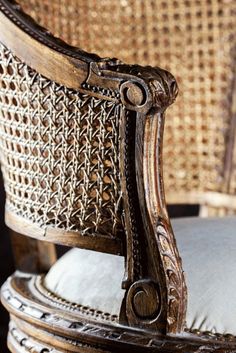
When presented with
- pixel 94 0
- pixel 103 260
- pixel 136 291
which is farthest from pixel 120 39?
pixel 136 291

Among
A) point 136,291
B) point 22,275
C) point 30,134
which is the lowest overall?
point 22,275

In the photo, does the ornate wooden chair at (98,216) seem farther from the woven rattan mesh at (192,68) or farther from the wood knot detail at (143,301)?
the woven rattan mesh at (192,68)

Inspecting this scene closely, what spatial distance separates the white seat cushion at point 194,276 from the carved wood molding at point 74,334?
2 cm

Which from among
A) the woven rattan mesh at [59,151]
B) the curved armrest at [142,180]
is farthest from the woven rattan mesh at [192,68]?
the curved armrest at [142,180]

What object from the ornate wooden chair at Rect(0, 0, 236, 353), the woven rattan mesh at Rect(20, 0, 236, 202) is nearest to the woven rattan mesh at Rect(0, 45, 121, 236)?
the ornate wooden chair at Rect(0, 0, 236, 353)

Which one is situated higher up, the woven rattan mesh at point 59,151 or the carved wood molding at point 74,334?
the woven rattan mesh at point 59,151

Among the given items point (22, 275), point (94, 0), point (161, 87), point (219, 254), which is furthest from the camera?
point (94, 0)

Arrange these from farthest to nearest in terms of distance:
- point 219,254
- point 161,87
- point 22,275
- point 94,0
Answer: point 94,0
point 22,275
point 219,254
point 161,87

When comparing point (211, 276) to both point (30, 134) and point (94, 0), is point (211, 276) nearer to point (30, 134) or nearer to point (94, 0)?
point (30, 134)

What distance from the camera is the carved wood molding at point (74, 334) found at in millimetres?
1008

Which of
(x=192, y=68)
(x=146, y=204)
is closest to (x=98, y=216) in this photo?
(x=146, y=204)

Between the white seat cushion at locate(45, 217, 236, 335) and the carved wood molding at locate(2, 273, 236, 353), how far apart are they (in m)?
0.02

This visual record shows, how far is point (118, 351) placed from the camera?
1036 mm

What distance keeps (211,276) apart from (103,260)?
0.15m
